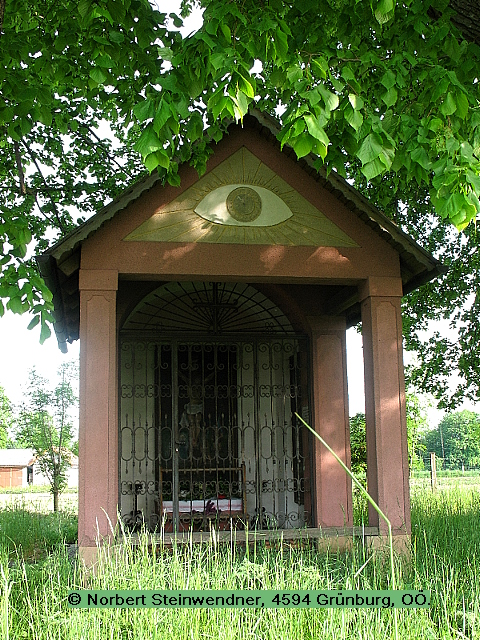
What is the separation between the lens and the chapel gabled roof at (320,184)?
22.7 feet

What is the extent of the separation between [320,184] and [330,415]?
10.7 ft

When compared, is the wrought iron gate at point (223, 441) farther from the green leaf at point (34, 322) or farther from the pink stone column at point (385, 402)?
the green leaf at point (34, 322)

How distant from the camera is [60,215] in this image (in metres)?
13.4

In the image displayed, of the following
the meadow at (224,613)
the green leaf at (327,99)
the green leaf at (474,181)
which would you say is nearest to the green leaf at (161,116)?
the green leaf at (327,99)

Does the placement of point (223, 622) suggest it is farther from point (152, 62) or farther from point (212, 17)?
point (152, 62)

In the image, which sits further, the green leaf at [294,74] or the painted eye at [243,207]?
the painted eye at [243,207]

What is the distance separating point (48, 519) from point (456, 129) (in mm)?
10767

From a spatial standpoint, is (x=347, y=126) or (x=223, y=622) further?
(x=347, y=126)

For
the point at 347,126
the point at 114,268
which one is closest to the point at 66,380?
the point at 114,268

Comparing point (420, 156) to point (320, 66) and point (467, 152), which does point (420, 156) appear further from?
point (320, 66)

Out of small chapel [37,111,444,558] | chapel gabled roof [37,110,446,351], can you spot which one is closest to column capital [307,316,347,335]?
→ small chapel [37,111,444,558]

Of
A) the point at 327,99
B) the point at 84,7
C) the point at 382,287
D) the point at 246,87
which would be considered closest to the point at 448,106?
the point at 327,99

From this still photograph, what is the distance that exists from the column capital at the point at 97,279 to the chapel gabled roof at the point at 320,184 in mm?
242

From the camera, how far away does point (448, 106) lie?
5121mm
